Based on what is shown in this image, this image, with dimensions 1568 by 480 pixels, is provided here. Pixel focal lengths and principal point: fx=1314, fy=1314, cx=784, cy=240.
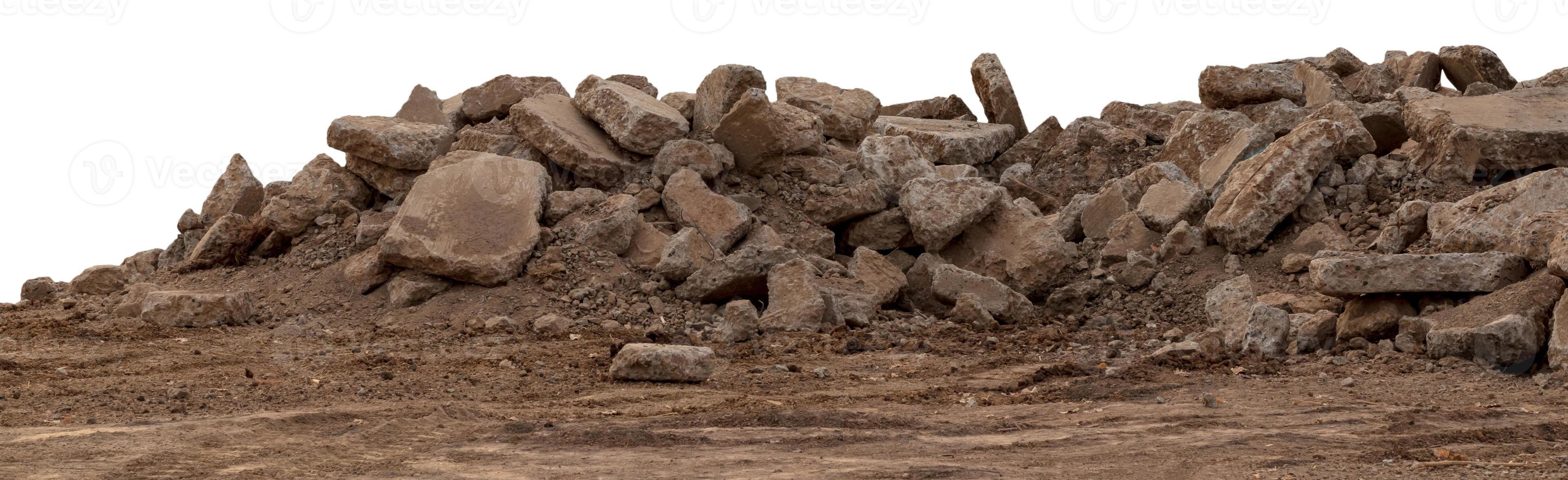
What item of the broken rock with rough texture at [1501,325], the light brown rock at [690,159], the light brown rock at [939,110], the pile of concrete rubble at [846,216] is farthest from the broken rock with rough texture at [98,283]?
the broken rock with rough texture at [1501,325]

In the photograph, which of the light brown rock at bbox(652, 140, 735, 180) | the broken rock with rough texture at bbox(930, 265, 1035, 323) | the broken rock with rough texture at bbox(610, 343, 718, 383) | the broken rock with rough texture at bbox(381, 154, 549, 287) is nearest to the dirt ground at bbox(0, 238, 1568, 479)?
the broken rock with rough texture at bbox(610, 343, 718, 383)

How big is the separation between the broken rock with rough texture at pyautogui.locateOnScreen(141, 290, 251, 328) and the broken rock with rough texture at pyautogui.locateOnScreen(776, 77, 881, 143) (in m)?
5.59

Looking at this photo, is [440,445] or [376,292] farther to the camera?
[376,292]

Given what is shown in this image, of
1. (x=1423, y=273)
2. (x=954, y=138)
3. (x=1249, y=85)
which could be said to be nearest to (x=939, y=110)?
(x=954, y=138)

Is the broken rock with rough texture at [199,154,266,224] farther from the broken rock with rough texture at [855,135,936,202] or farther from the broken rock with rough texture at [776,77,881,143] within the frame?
the broken rock with rough texture at [855,135,936,202]

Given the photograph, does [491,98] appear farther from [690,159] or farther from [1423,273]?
[1423,273]

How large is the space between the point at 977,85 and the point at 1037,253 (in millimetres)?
5373

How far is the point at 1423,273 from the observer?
7.60 meters

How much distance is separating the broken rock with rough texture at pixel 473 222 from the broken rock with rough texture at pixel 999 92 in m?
6.26

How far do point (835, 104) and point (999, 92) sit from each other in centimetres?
242

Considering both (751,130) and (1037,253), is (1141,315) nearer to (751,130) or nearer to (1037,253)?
(1037,253)

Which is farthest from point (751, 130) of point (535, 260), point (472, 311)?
point (472, 311)

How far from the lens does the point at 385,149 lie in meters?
10.9

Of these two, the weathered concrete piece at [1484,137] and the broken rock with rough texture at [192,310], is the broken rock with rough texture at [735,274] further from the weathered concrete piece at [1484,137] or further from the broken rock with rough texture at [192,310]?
the weathered concrete piece at [1484,137]
